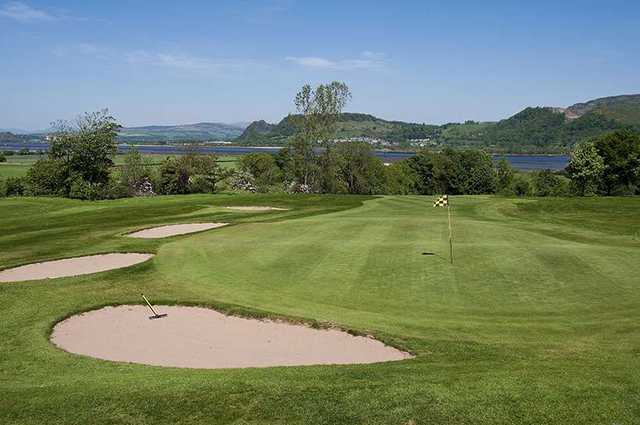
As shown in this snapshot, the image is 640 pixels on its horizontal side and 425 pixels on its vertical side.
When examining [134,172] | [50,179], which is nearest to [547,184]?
[134,172]

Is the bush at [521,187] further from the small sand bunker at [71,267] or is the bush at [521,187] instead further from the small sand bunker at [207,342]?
the small sand bunker at [207,342]

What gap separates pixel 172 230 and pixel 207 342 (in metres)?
20.7

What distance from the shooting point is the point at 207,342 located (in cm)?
1395

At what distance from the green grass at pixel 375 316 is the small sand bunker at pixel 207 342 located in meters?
0.57

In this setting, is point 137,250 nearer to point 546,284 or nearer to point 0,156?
point 546,284

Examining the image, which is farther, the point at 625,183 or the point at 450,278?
the point at 625,183

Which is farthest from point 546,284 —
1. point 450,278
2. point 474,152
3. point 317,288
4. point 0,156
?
point 0,156

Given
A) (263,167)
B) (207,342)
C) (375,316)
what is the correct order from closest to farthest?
1. (207,342)
2. (375,316)
3. (263,167)

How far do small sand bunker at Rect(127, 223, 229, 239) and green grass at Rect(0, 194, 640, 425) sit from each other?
1.95 m

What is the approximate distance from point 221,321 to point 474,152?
4616 inches

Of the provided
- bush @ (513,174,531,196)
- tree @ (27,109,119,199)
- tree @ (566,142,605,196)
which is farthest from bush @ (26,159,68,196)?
bush @ (513,174,531,196)

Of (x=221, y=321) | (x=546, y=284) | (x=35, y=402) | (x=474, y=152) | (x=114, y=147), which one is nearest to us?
(x=35, y=402)

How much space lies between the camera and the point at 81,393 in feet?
32.1

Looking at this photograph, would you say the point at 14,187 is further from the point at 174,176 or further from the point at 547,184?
the point at 547,184
